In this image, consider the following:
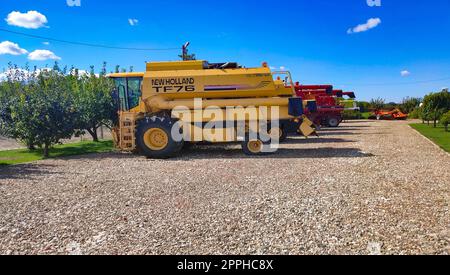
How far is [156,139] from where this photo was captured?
1294cm

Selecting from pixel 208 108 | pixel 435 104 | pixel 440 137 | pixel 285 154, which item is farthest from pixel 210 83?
pixel 435 104

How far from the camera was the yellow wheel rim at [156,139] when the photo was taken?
12.9 metres

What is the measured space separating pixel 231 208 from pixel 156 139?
734cm

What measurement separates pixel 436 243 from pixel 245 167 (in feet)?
20.4

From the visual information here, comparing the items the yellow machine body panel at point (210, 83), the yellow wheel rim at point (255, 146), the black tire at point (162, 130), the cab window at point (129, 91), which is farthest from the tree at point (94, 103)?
the yellow wheel rim at point (255, 146)

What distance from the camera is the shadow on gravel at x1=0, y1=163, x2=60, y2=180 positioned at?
31.5ft

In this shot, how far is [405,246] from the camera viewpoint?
4395 mm

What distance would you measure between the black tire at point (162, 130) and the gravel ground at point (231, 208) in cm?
183

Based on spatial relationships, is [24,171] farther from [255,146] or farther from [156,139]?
[255,146]

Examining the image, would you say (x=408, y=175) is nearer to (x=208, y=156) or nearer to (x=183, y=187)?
(x=183, y=187)

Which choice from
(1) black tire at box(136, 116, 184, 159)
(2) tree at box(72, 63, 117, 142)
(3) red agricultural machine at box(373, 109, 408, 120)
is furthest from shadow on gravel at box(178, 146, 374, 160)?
(3) red agricultural machine at box(373, 109, 408, 120)

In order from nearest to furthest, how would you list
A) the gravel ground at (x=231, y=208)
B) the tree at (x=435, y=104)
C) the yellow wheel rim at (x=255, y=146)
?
the gravel ground at (x=231, y=208), the yellow wheel rim at (x=255, y=146), the tree at (x=435, y=104)

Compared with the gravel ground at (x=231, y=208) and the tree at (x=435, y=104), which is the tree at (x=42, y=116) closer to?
the gravel ground at (x=231, y=208)

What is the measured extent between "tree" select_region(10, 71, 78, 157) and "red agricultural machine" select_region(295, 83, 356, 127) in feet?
48.4
